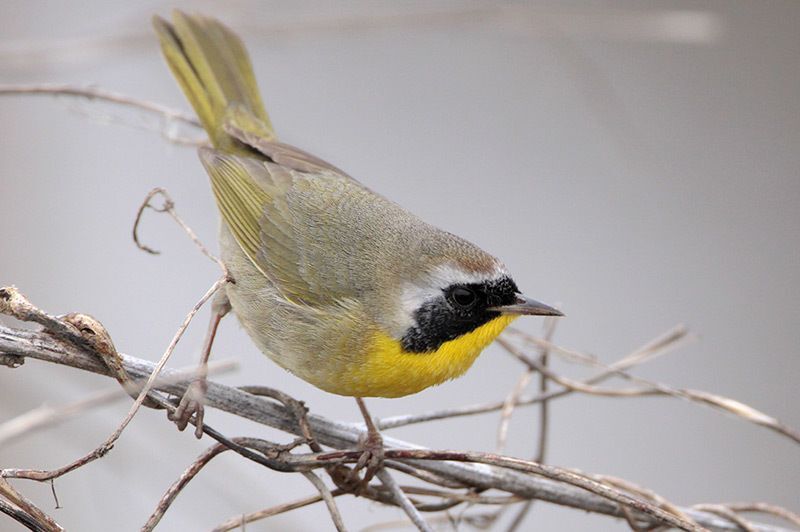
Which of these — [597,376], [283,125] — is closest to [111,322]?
[283,125]

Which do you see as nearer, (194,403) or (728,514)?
(194,403)

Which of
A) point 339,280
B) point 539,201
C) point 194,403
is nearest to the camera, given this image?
point 194,403

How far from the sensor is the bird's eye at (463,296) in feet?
8.11

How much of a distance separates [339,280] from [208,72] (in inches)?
45.8

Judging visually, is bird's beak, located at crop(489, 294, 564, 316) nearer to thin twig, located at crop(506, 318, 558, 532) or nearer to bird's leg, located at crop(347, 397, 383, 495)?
thin twig, located at crop(506, 318, 558, 532)

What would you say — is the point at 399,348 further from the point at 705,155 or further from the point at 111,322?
the point at 705,155

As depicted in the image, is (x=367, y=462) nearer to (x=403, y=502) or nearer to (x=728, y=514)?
(x=403, y=502)

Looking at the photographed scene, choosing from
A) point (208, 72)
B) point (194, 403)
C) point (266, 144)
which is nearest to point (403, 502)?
point (194, 403)

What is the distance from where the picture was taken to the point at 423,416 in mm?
2191

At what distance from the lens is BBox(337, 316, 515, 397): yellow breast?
245 cm

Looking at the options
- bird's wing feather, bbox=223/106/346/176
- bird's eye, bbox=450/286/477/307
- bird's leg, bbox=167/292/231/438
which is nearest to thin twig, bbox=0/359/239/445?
bird's leg, bbox=167/292/231/438

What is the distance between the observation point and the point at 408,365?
2.46 metres

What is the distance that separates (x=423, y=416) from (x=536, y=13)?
54.2 inches

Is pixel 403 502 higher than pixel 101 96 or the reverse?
the reverse
